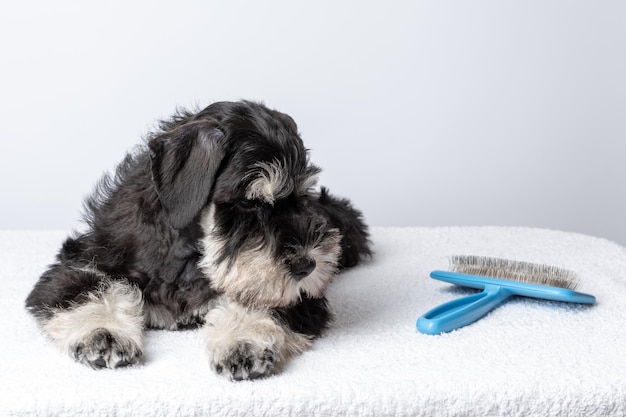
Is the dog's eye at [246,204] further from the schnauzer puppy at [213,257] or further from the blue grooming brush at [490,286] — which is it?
the blue grooming brush at [490,286]

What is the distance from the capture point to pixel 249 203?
267 cm

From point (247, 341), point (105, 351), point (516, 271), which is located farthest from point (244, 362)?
point (516, 271)

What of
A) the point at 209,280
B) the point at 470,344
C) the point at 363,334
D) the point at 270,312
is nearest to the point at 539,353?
the point at 470,344

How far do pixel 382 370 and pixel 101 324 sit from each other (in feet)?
2.91

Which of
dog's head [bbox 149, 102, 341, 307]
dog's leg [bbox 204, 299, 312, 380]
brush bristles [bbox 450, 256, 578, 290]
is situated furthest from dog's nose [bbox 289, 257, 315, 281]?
brush bristles [bbox 450, 256, 578, 290]

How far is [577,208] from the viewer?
5707 millimetres

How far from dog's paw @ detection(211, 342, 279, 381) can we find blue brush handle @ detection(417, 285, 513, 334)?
0.66m

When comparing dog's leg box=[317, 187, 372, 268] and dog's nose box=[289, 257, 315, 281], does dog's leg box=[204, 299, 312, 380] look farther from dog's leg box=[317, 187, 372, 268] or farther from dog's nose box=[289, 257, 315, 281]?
dog's leg box=[317, 187, 372, 268]

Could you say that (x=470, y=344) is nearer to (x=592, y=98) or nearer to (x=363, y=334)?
(x=363, y=334)

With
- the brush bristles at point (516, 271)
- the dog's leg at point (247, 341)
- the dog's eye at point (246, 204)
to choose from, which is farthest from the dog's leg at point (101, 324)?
the brush bristles at point (516, 271)

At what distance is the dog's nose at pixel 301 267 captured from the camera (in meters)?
2.59

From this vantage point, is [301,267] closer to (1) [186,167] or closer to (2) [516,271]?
(1) [186,167]

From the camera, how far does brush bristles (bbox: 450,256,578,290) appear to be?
341cm

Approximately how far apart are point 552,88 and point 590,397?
131 inches
